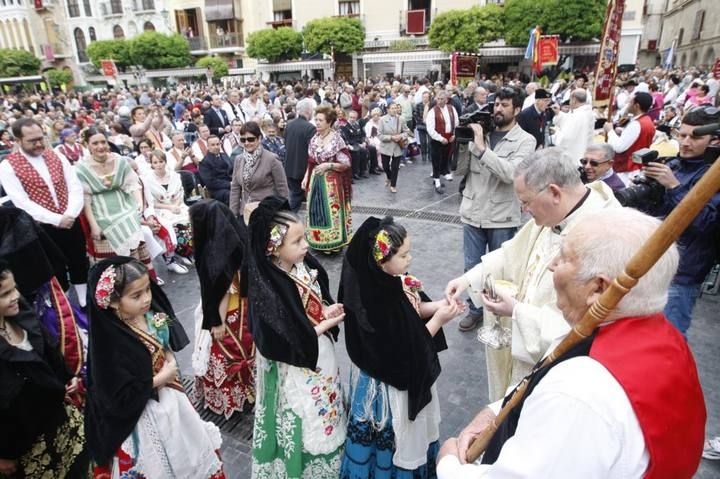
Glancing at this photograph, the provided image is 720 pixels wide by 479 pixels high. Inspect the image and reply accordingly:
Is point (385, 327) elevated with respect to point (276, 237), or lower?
lower

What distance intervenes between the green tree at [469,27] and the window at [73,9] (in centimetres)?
3854

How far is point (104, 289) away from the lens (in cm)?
224

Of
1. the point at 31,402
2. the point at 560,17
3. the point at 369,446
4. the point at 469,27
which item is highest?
the point at 560,17

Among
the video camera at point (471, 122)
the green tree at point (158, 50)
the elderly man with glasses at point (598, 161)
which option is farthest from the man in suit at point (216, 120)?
the green tree at point (158, 50)

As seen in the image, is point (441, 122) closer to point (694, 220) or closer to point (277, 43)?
point (694, 220)

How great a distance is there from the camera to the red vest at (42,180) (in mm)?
4531

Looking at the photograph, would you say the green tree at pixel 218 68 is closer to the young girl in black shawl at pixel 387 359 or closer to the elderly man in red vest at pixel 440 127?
the elderly man in red vest at pixel 440 127

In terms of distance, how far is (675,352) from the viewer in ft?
3.80

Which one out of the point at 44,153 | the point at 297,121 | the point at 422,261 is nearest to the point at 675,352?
the point at 422,261

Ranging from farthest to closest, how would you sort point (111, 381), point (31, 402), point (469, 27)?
point (469, 27), point (31, 402), point (111, 381)

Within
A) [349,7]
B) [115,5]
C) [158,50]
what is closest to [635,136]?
[349,7]

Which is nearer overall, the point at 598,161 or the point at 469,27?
the point at 598,161

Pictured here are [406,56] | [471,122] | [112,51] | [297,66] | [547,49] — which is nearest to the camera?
[471,122]

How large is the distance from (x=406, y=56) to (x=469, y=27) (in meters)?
5.87
